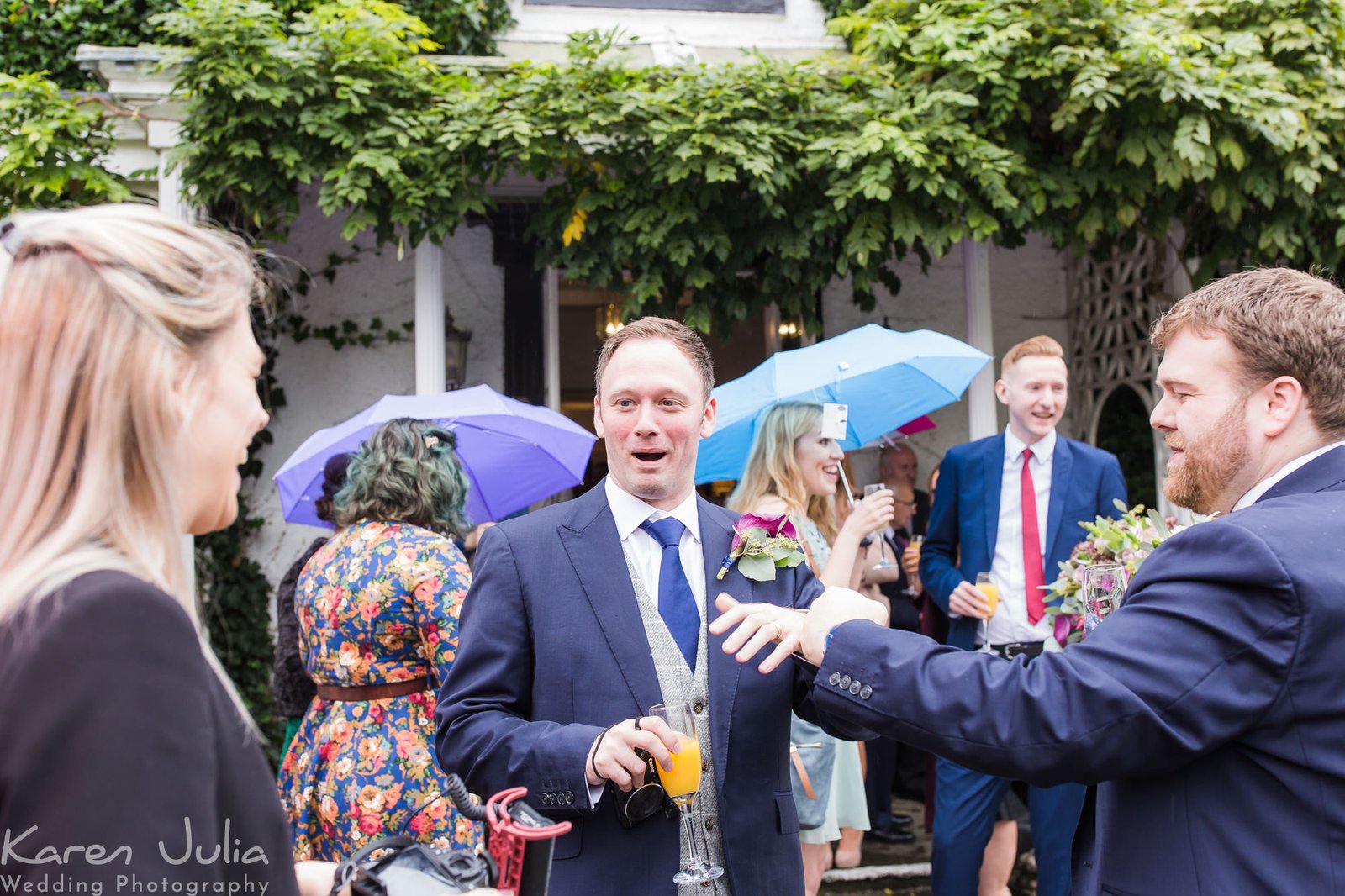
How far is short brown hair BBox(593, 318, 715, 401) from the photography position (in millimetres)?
2617

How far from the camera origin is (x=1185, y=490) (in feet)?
6.45

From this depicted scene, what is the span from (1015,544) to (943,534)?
1.25 ft

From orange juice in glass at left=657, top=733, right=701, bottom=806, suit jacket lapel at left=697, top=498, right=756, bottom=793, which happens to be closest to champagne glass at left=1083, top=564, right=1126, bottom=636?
suit jacket lapel at left=697, top=498, right=756, bottom=793

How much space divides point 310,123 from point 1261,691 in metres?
5.68

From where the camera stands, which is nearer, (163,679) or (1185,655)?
(163,679)

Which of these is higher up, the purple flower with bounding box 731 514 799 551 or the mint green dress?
the purple flower with bounding box 731 514 799 551

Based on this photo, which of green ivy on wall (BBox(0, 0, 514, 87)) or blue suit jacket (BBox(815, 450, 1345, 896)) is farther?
green ivy on wall (BBox(0, 0, 514, 87))

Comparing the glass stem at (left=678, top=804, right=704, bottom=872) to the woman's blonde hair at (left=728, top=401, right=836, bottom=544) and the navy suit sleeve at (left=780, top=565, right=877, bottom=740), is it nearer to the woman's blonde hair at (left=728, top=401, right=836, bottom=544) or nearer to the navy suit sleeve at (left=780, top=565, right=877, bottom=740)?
the navy suit sleeve at (left=780, top=565, right=877, bottom=740)

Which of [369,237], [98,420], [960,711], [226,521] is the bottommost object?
[960,711]

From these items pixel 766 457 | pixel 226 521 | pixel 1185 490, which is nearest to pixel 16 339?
pixel 226 521

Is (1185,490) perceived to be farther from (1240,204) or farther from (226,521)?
(1240,204)

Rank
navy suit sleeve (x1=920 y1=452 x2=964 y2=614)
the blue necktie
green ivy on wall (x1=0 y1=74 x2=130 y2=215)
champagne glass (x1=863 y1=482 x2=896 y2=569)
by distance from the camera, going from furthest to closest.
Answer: green ivy on wall (x1=0 y1=74 x2=130 y2=215)
navy suit sleeve (x1=920 y1=452 x2=964 y2=614)
champagne glass (x1=863 y1=482 x2=896 y2=569)
the blue necktie

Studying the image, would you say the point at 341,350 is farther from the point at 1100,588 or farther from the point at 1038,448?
the point at 1100,588

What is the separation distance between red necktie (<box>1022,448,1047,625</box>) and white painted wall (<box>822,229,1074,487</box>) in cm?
298
